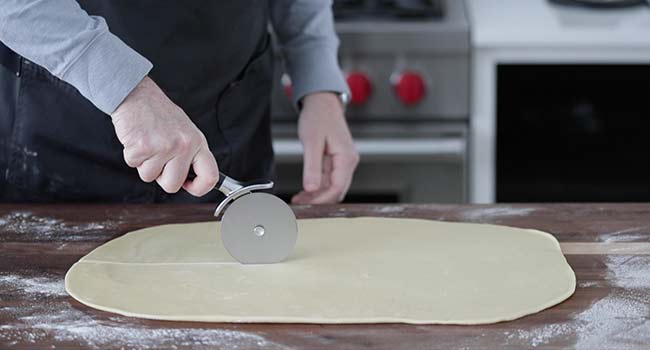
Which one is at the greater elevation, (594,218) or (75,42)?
(75,42)

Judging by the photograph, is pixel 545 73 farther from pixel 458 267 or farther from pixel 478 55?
pixel 458 267

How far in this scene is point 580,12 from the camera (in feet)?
6.91

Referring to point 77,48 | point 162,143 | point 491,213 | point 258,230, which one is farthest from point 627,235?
point 77,48

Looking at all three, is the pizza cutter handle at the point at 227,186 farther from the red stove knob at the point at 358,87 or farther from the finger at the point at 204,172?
the red stove knob at the point at 358,87

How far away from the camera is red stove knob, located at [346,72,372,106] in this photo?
201cm

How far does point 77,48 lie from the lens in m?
1.12

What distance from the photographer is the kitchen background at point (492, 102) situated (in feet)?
6.62

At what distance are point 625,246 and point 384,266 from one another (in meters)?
0.27

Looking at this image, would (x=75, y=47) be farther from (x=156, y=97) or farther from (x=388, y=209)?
(x=388, y=209)

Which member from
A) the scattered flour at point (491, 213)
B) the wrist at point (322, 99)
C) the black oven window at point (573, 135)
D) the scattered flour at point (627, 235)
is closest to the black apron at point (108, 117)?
the wrist at point (322, 99)

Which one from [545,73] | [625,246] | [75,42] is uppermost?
[75,42]

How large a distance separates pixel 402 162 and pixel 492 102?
0.20 m

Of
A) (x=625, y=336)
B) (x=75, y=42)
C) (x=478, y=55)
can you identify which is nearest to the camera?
(x=625, y=336)

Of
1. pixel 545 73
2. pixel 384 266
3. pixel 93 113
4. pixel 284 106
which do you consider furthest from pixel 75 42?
pixel 545 73
